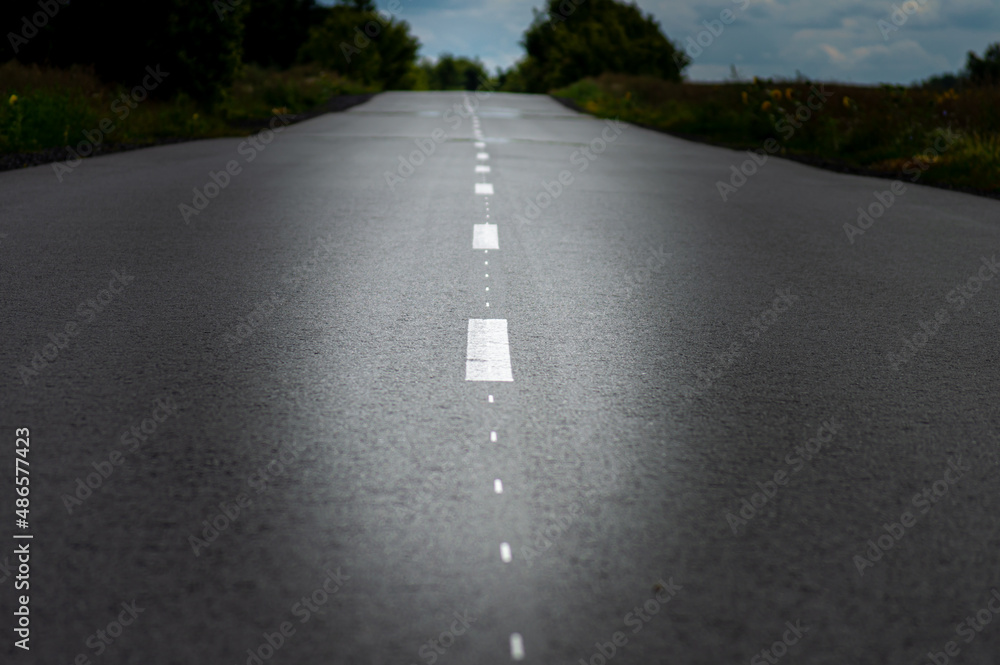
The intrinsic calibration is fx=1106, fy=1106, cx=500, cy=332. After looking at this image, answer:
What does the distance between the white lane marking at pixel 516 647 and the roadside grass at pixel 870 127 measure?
13292mm

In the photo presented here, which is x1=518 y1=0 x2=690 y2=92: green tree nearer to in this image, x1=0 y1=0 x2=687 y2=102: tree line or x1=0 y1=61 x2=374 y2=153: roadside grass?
x1=0 y1=0 x2=687 y2=102: tree line

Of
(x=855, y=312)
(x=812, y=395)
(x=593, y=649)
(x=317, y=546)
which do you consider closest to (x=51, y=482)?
(x=317, y=546)

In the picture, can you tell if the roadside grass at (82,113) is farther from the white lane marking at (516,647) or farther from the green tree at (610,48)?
the green tree at (610,48)

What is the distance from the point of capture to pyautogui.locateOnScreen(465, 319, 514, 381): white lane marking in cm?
511

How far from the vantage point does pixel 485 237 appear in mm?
9336

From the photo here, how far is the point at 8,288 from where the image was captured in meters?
6.82

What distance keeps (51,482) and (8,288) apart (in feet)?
11.7

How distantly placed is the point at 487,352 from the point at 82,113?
606 inches

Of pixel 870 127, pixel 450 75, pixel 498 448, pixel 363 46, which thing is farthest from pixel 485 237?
pixel 450 75

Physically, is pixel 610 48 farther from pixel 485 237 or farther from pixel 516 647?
pixel 516 647

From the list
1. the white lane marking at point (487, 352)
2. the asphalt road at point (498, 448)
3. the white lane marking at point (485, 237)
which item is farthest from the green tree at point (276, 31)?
the white lane marking at point (487, 352)

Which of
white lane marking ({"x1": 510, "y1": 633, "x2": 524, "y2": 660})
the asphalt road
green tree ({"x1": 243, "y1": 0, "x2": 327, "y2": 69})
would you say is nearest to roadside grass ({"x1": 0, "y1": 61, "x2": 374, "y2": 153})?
the asphalt road

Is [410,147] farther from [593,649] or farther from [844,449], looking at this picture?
[593,649]

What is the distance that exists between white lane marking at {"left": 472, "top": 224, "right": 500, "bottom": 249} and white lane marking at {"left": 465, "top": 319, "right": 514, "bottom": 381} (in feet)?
8.96
